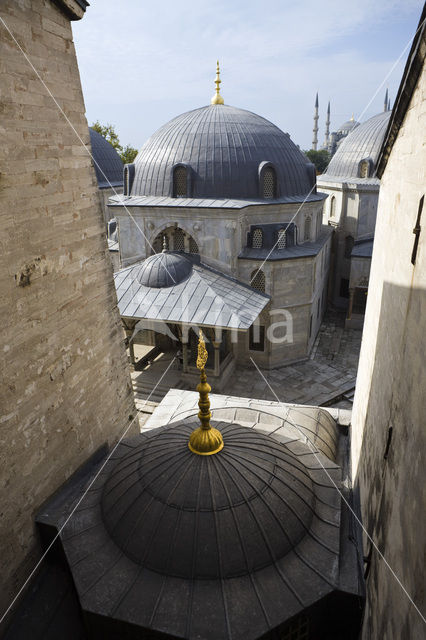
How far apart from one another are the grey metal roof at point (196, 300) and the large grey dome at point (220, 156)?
10.9ft

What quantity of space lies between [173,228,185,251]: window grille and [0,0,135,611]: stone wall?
957 centimetres

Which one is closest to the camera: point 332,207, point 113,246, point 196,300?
point 196,300

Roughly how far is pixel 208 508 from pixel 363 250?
17052mm

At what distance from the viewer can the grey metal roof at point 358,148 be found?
20609 millimetres

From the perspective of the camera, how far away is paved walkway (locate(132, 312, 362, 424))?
555 inches

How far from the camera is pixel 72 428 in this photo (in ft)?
20.1

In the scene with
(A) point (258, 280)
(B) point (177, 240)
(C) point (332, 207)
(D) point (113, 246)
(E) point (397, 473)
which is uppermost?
(C) point (332, 207)

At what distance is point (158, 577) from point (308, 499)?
81.9 inches

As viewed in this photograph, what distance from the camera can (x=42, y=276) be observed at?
17.3ft

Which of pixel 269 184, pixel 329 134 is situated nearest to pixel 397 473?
pixel 269 184

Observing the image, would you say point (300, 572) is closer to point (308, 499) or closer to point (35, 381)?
point (308, 499)

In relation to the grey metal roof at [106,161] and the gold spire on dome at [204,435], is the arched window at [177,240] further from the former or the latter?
the gold spire on dome at [204,435]

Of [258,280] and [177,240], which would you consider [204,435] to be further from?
[177,240]

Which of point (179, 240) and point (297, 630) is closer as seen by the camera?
point (297, 630)
